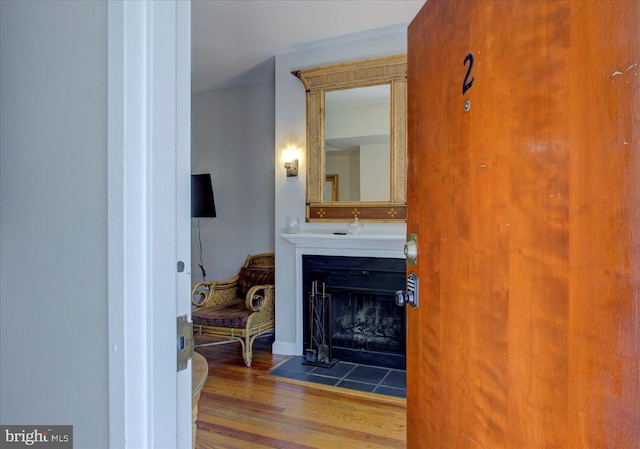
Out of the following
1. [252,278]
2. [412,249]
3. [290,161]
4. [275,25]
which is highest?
[275,25]

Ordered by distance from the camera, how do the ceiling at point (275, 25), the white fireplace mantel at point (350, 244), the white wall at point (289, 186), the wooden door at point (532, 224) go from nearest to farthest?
the wooden door at point (532, 224)
the ceiling at point (275, 25)
the white fireplace mantel at point (350, 244)
the white wall at point (289, 186)

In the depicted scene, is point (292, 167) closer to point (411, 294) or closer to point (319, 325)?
point (319, 325)

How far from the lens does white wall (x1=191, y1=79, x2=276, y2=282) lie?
444 cm

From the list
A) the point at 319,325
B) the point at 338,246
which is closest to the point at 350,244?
the point at 338,246

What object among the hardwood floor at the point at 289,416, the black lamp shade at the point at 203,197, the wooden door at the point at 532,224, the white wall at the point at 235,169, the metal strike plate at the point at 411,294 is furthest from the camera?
the black lamp shade at the point at 203,197

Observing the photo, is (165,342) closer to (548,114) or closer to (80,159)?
(80,159)

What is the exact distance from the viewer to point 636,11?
551 millimetres

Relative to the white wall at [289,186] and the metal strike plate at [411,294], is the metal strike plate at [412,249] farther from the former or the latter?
the white wall at [289,186]

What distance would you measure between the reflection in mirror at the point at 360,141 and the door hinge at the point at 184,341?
2864mm

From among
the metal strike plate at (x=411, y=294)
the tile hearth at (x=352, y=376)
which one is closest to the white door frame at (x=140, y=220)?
the metal strike plate at (x=411, y=294)

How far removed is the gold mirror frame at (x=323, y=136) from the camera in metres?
3.35

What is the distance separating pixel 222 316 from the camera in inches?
140

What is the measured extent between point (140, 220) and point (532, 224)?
0.69 m

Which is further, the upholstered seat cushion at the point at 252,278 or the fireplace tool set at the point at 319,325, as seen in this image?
the upholstered seat cushion at the point at 252,278
